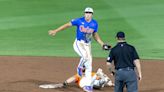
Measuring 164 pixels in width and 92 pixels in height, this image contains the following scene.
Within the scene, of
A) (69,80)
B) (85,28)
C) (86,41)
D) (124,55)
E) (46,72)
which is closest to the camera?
(124,55)

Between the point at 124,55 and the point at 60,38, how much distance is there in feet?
33.8

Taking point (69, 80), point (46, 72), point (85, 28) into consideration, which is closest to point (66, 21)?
point (46, 72)

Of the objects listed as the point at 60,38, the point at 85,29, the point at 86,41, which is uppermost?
the point at 60,38

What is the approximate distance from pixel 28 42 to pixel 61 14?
5517 millimetres

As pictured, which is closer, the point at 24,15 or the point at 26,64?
the point at 26,64

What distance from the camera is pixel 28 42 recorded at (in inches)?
787

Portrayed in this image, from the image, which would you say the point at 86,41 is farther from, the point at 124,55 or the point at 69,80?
the point at 124,55

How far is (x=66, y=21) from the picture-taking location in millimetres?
23734

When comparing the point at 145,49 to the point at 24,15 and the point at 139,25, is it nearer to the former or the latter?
the point at 139,25

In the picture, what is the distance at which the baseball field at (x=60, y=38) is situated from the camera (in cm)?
1435

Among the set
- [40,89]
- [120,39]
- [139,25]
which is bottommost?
[40,89]

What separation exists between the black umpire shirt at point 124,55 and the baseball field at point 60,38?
2.53m

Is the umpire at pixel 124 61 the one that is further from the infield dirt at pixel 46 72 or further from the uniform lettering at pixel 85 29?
the infield dirt at pixel 46 72

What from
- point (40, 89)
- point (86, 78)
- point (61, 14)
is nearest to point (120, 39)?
point (86, 78)
